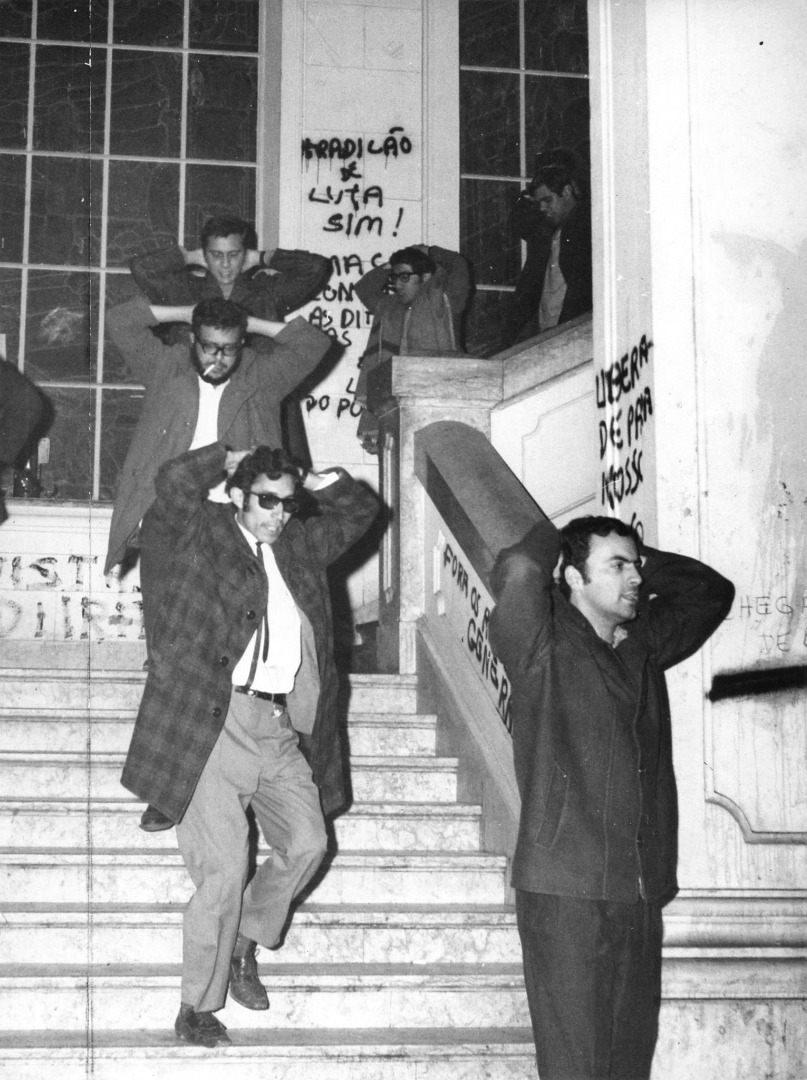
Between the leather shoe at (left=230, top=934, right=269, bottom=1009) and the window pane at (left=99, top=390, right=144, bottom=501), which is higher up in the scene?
the window pane at (left=99, top=390, right=144, bottom=501)

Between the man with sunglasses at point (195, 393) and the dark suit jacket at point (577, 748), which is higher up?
the man with sunglasses at point (195, 393)

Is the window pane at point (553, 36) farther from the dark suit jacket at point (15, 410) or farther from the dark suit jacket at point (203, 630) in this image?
the dark suit jacket at point (203, 630)

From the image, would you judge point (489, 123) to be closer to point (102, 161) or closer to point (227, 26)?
point (227, 26)

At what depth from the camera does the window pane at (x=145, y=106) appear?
10781 millimetres

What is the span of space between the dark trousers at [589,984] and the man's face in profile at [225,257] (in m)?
5.00

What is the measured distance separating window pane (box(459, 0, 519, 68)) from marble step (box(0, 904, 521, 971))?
7322mm

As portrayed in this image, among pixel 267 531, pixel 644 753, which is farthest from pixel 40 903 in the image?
pixel 644 753

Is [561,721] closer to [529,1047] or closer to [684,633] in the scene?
[684,633]

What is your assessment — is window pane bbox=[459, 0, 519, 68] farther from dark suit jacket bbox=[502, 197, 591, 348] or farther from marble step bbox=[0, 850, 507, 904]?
A: marble step bbox=[0, 850, 507, 904]

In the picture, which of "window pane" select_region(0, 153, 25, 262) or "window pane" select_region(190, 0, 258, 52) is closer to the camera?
"window pane" select_region(0, 153, 25, 262)

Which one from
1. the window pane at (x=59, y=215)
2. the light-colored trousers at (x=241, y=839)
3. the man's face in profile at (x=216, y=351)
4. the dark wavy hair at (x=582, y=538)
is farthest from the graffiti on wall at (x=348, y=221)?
the dark wavy hair at (x=582, y=538)

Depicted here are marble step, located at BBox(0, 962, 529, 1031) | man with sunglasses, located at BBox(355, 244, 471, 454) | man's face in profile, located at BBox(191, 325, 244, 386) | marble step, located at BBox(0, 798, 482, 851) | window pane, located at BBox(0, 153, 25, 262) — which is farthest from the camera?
window pane, located at BBox(0, 153, 25, 262)

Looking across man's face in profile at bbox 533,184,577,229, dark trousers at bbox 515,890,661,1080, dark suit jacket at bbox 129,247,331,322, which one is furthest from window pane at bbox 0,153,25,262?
dark trousers at bbox 515,890,661,1080

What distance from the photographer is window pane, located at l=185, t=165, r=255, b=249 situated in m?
10.7
